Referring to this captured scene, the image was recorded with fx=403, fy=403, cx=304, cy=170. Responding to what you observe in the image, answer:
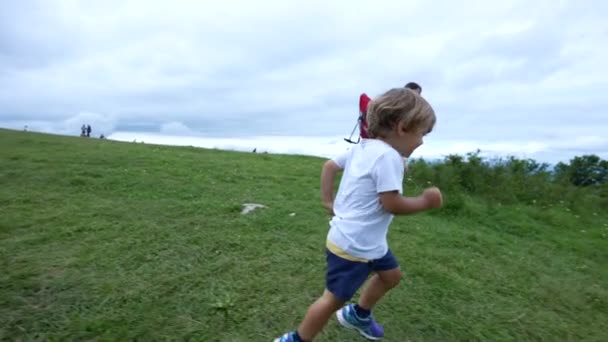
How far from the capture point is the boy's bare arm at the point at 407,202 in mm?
1963

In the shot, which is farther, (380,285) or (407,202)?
(380,285)

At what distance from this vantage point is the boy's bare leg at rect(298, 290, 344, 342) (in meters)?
2.16

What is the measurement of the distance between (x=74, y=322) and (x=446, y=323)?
95.8 inches

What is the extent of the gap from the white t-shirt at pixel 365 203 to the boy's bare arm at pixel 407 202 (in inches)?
1.9

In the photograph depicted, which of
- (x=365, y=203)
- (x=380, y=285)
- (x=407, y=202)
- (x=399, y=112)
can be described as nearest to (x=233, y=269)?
(x=380, y=285)

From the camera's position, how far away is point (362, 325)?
252 cm

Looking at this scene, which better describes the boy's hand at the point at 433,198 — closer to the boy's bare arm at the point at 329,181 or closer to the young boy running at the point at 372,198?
the young boy running at the point at 372,198

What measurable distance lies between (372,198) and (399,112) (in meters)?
0.46

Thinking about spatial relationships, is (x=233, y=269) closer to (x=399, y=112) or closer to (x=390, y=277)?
(x=390, y=277)

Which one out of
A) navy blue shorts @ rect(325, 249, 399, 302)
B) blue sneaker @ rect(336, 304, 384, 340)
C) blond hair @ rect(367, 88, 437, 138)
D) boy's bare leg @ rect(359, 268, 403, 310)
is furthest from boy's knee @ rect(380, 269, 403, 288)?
blond hair @ rect(367, 88, 437, 138)

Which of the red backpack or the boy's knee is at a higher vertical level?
the red backpack

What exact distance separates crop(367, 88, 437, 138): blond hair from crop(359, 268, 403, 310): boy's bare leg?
83 cm

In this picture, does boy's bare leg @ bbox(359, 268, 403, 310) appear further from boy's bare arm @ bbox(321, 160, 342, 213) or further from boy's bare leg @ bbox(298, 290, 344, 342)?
boy's bare arm @ bbox(321, 160, 342, 213)

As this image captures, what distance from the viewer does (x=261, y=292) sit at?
9.76ft
